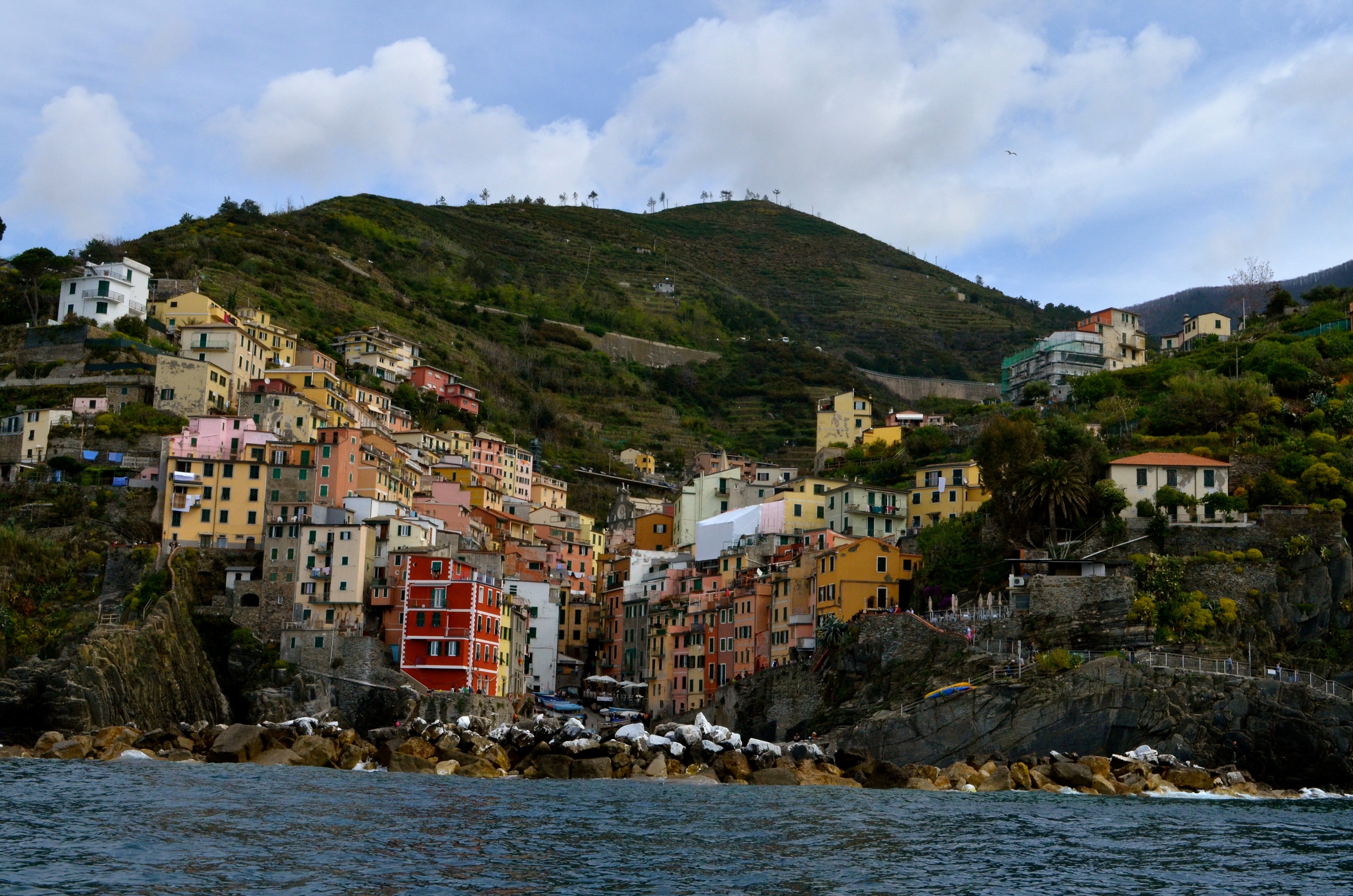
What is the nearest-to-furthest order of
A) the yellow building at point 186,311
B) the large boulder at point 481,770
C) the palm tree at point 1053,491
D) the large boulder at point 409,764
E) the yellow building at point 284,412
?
the large boulder at point 481,770, the large boulder at point 409,764, the palm tree at point 1053,491, the yellow building at point 284,412, the yellow building at point 186,311

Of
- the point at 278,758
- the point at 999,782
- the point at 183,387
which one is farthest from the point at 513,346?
the point at 999,782

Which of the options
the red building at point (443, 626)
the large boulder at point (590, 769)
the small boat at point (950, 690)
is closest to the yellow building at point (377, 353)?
the red building at point (443, 626)

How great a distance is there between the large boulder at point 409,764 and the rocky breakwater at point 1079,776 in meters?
17.4

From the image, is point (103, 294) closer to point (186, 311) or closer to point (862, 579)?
point (186, 311)

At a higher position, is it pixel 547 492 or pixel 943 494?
pixel 547 492

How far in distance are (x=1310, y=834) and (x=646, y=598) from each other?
60805 mm

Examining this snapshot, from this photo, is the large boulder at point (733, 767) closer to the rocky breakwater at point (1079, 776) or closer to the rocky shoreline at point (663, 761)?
the rocky shoreline at point (663, 761)

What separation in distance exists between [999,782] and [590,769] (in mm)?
16510

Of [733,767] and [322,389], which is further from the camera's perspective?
[322,389]

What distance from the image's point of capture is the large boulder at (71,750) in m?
61.5

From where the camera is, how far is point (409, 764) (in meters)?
61.5

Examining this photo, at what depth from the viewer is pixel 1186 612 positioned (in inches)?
2694

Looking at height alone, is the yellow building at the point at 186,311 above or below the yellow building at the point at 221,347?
above

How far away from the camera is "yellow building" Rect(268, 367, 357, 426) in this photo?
341 ft
